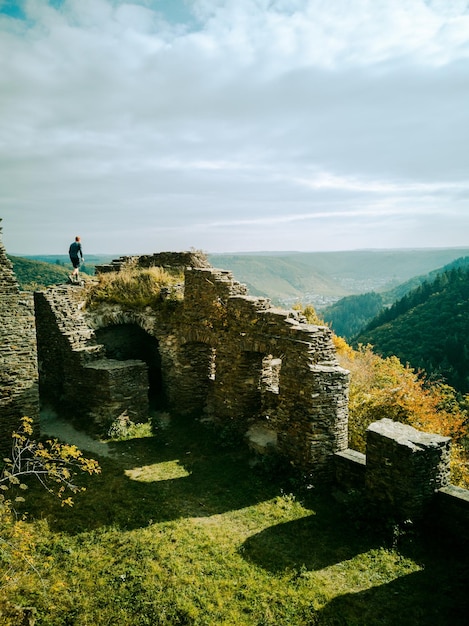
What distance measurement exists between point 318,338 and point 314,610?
5474 millimetres

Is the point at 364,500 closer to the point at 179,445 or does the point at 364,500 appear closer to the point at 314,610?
the point at 314,610

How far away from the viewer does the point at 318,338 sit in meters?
9.84

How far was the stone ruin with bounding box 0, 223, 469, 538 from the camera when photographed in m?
7.98

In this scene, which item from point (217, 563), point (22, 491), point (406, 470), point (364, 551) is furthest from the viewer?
point (22, 491)

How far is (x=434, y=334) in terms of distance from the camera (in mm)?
56406

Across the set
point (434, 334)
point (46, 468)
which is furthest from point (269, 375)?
point (434, 334)

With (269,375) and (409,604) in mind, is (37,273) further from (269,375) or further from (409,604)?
(409,604)

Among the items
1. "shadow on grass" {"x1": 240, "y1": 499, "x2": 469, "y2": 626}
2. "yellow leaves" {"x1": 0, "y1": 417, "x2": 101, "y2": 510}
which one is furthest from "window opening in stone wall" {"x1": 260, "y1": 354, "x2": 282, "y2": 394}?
"yellow leaves" {"x1": 0, "y1": 417, "x2": 101, "y2": 510}

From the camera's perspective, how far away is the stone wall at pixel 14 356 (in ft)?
34.9

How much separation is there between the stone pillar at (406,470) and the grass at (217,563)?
0.57m

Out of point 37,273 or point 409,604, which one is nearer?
point 409,604

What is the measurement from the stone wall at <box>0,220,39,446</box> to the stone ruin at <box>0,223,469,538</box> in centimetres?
3

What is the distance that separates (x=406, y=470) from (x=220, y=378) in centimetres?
626

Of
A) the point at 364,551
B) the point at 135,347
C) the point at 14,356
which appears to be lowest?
the point at 364,551
